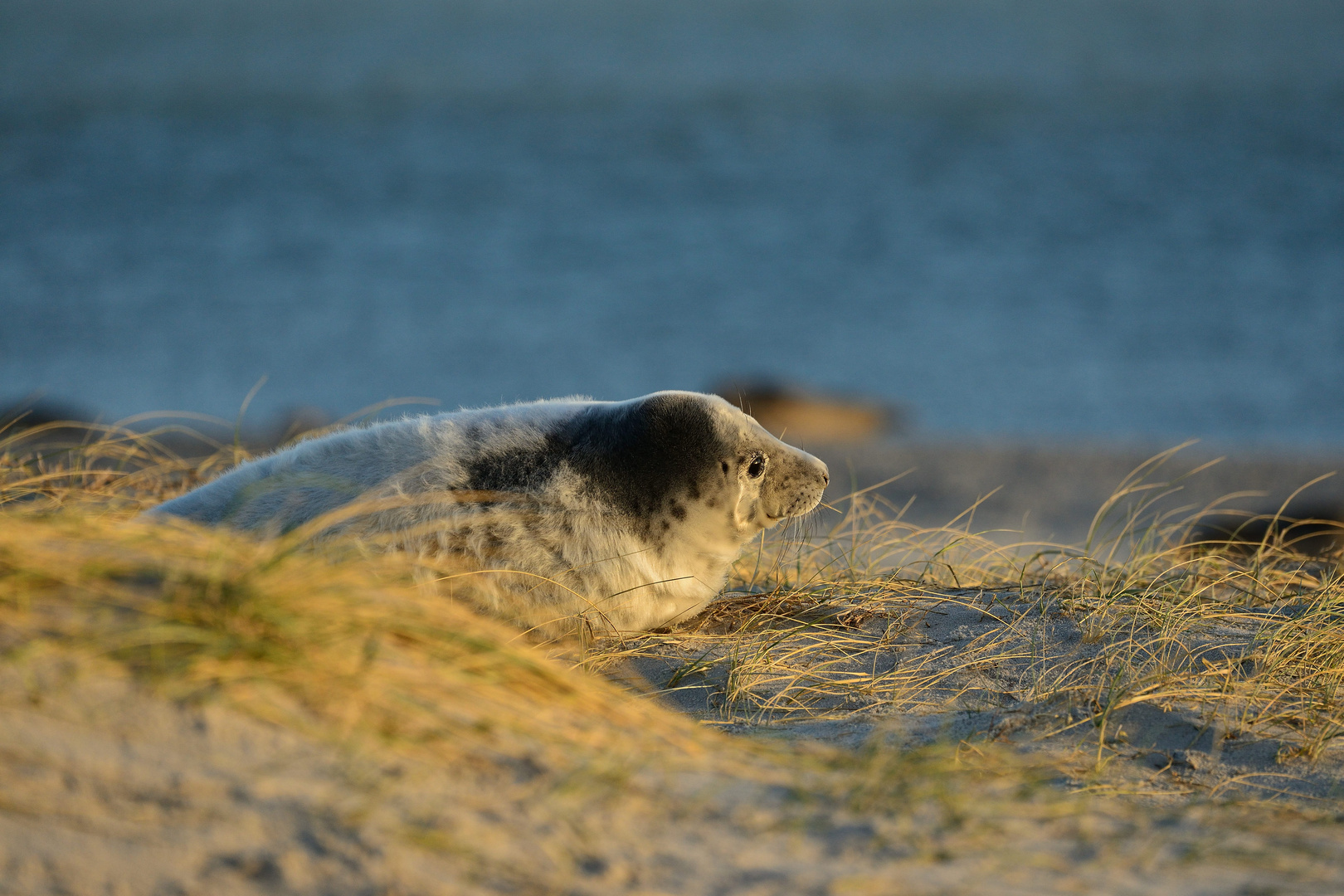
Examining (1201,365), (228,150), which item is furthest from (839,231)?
(228,150)

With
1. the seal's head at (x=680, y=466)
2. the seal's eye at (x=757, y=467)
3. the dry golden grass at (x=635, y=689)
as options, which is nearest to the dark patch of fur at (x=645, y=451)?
the seal's head at (x=680, y=466)

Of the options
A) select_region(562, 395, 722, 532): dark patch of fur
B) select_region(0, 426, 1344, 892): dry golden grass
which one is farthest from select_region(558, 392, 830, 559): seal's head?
select_region(0, 426, 1344, 892): dry golden grass

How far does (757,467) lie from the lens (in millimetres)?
3881

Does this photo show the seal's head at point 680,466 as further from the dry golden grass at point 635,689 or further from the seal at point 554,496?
the dry golden grass at point 635,689

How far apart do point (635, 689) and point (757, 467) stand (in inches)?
35.6

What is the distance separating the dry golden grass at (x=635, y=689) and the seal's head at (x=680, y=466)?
17.8 inches

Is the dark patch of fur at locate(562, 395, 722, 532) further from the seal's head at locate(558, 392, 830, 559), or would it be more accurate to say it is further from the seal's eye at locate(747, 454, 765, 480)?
the seal's eye at locate(747, 454, 765, 480)

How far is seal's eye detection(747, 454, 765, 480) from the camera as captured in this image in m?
3.86

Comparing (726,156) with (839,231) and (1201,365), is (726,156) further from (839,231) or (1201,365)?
(1201,365)

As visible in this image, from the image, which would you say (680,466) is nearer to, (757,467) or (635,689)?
(757,467)

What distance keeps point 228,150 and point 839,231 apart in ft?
85.7

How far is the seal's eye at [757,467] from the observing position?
12.7ft

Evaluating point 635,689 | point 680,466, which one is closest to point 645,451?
point 680,466

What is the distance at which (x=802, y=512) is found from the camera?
13.1 ft
